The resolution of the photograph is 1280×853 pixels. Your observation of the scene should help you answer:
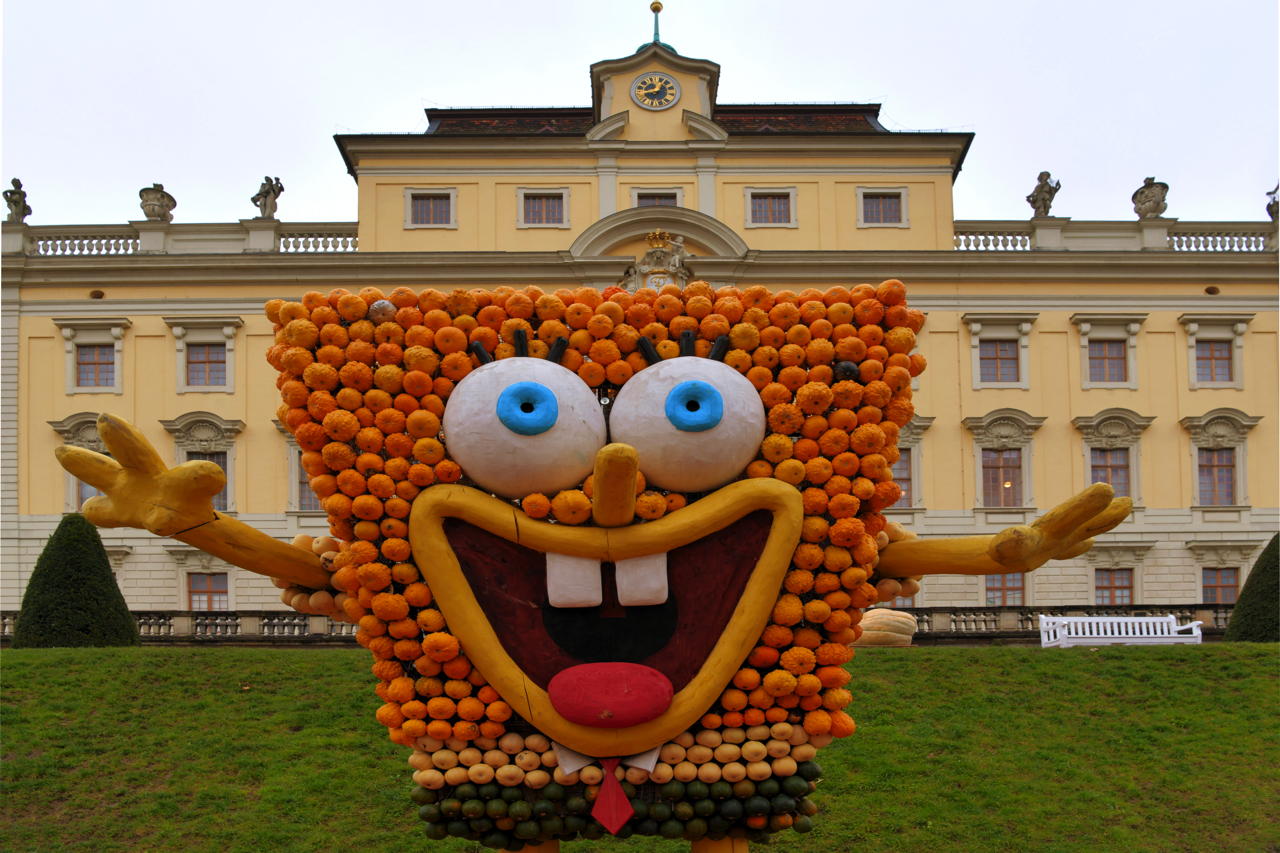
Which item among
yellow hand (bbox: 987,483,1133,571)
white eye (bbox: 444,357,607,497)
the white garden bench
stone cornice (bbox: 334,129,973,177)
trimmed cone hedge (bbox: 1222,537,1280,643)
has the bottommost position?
the white garden bench

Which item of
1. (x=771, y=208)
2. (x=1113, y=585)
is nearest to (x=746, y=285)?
(x=771, y=208)

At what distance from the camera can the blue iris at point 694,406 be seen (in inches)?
219

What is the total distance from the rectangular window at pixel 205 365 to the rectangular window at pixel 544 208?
8.34m

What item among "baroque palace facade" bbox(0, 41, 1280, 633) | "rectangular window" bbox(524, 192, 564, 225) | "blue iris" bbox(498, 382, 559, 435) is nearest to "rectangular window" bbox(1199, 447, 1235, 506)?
"baroque palace facade" bbox(0, 41, 1280, 633)

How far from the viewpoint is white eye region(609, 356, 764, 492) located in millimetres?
5605

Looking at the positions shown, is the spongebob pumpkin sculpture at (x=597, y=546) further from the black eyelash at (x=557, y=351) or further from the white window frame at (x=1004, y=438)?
the white window frame at (x=1004, y=438)

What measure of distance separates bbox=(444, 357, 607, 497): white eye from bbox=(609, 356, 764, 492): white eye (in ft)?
0.72

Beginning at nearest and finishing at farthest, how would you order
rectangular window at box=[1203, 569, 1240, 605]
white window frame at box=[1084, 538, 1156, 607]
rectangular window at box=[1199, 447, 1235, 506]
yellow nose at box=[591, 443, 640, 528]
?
1. yellow nose at box=[591, 443, 640, 528]
2. white window frame at box=[1084, 538, 1156, 607]
3. rectangular window at box=[1203, 569, 1240, 605]
4. rectangular window at box=[1199, 447, 1235, 506]

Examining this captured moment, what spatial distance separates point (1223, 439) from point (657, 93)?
54.9ft

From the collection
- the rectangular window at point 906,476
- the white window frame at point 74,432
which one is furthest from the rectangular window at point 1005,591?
the white window frame at point 74,432

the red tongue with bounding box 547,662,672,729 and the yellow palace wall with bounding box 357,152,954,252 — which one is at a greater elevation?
the yellow palace wall with bounding box 357,152,954,252

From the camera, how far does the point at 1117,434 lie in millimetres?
27938

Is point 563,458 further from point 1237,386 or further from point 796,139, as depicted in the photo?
point 1237,386

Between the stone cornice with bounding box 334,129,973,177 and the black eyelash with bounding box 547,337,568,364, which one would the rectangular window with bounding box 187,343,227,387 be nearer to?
the stone cornice with bounding box 334,129,973,177
